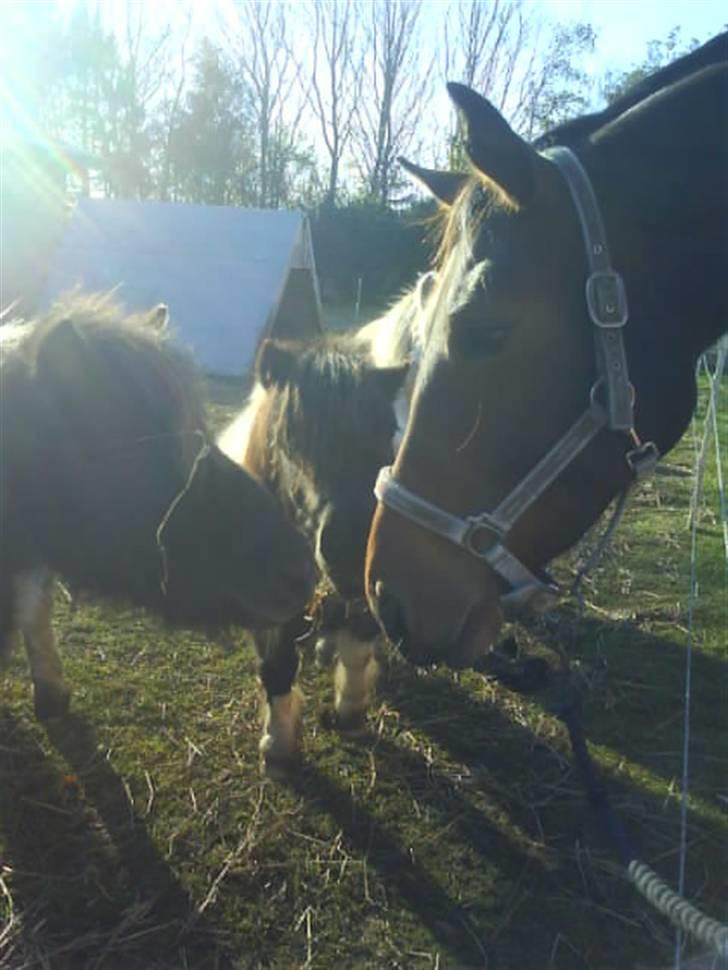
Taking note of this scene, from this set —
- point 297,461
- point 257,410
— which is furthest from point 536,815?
point 257,410

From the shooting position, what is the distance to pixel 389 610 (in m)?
2.29

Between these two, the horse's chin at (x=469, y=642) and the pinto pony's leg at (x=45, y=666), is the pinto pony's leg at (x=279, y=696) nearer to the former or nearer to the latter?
the pinto pony's leg at (x=45, y=666)

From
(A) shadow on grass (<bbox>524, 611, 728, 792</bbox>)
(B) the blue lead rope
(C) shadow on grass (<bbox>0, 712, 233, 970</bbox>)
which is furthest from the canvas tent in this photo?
(B) the blue lead rope

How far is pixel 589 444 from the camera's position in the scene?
79.7 inches

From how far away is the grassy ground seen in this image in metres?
2.83

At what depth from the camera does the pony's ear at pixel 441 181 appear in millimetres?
2551

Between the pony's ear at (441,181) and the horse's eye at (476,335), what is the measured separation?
660 mm

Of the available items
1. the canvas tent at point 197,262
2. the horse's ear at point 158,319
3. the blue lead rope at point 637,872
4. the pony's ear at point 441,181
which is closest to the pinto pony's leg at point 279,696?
the blue lead rope at point 637,872

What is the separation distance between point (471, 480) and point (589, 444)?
11.4 inches

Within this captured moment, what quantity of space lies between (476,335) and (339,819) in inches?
88.9

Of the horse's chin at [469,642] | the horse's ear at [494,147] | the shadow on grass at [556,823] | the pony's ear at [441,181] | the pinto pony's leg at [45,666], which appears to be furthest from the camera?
the pinto pony's leg at [45,666]

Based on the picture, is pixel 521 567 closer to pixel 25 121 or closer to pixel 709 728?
pixel 709 728

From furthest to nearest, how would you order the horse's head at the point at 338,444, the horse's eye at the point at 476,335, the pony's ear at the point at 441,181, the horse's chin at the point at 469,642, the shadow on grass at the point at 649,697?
the shadow on grass at the point at 649,697 → the horse's head at the point at 338,444 → the pony's ear at the point at 441,181 → the horse's chin at the point at 469,642 → the horse's eye at the point at 476,335

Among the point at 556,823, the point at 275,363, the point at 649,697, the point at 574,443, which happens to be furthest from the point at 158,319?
the point at 649,697
